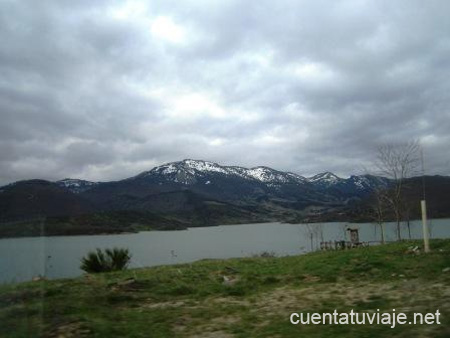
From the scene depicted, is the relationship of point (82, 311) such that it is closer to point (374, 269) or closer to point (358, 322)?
point (358, 322)

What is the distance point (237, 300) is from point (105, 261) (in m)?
10.6

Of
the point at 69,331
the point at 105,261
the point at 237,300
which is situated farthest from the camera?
the point at 105,261

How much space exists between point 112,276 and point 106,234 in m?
150

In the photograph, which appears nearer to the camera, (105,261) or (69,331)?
(69,331)

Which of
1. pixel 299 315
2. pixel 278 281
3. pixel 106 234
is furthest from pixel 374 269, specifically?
pixel 106 234

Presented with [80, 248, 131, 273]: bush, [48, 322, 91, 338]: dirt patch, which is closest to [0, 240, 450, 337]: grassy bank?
[48, 322, 91, 338]: dirt patch

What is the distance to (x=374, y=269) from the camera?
12.0 metres

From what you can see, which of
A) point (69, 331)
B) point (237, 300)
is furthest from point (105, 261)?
point (69, 331)

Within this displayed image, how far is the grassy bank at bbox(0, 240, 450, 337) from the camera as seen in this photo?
749 centimetres

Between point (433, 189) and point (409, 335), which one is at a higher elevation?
point (433, 189)

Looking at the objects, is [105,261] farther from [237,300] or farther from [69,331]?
[69,331]

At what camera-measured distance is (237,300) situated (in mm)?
10016

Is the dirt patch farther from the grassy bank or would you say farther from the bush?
the bush

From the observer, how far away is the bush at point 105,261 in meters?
19.0
